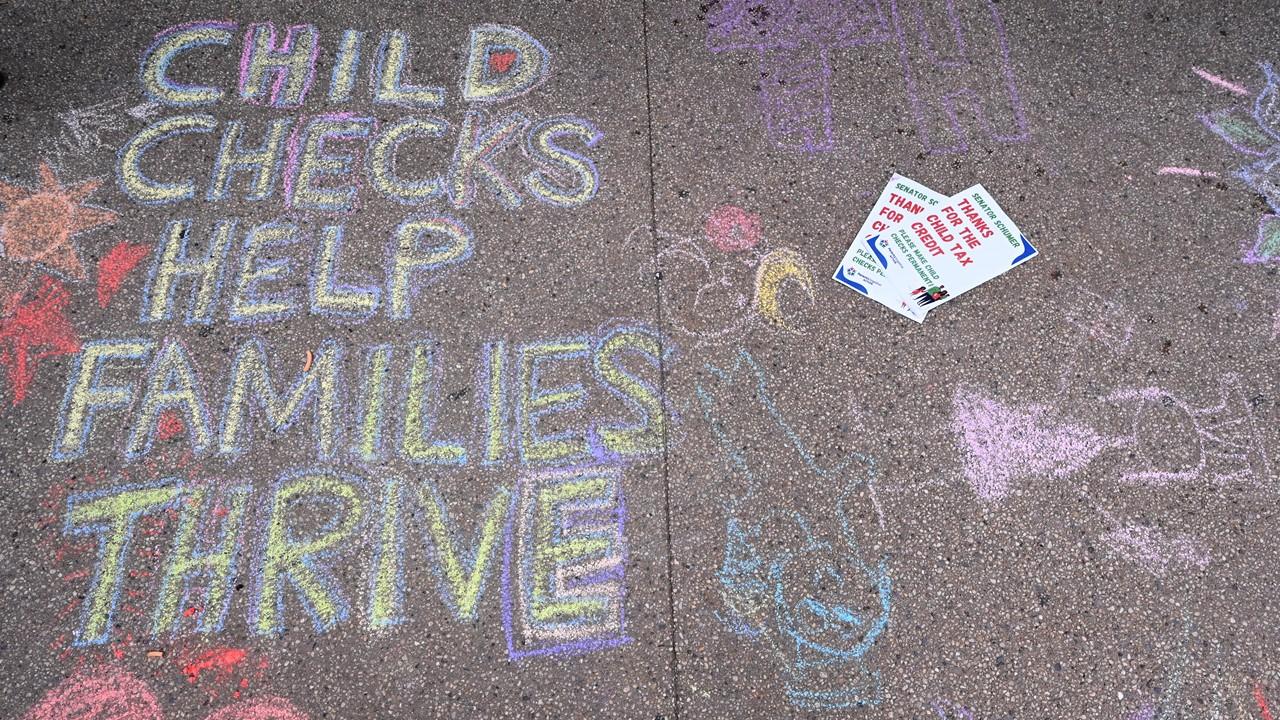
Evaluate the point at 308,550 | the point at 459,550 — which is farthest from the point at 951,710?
the point at 308,550

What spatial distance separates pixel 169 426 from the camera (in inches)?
105

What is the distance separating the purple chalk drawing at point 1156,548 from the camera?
2.55 metres

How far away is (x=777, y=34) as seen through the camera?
11.6 feet

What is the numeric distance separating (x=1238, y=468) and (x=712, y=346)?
5.77 ft

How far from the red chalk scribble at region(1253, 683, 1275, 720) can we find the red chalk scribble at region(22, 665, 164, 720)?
3.14m

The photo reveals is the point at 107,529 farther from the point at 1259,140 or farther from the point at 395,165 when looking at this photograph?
the point at 1259,140

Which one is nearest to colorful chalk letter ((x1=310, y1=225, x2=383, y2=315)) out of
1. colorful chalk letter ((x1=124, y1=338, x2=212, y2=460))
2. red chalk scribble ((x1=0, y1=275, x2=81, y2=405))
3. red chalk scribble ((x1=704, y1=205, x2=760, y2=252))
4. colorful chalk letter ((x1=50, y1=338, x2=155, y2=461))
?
colorful chalk letter ((x1=124, y1=338, x2=212, y2=460))

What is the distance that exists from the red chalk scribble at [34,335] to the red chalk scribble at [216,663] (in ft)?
3.65

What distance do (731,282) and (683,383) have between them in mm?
443

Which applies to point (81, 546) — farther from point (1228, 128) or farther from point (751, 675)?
point (1228, 128)

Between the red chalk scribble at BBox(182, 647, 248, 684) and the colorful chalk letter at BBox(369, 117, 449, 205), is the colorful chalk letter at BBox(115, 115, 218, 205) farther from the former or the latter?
the red chalk scribble at BBox(182, 647, 248, 684)

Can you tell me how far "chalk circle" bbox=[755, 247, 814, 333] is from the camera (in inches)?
115

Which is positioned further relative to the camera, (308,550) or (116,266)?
(116,266)

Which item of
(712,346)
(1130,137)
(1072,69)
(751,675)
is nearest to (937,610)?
(751,675)
